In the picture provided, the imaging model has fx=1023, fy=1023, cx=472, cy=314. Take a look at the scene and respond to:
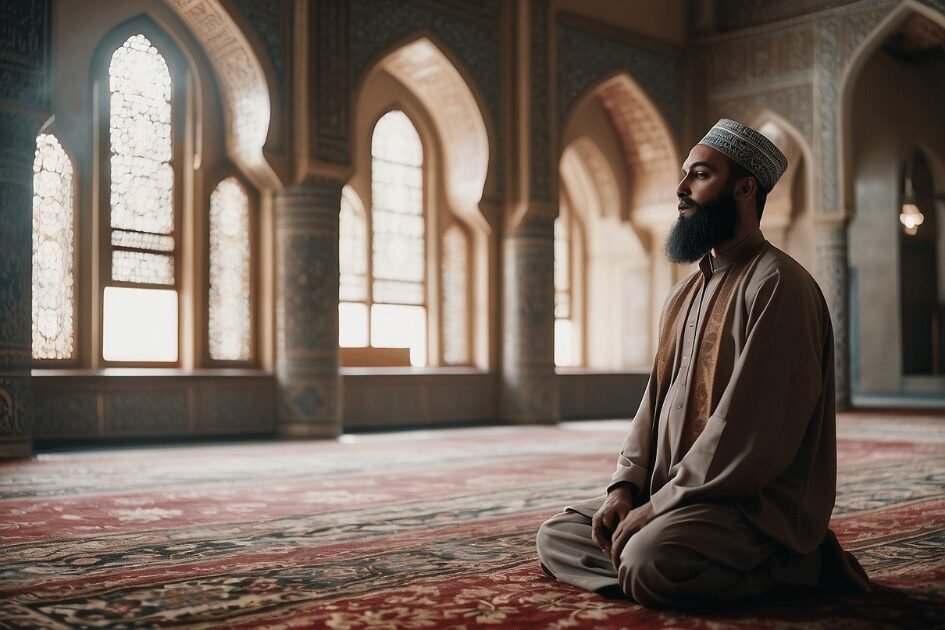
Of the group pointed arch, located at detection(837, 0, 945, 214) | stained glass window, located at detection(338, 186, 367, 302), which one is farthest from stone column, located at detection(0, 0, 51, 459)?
pointed arch, located at detection(837, 0, 945, 214)

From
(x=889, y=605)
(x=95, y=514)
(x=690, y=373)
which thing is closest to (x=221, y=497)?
(x=95, y=514)

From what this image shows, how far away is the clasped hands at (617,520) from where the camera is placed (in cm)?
267

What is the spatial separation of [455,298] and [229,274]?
2.89m

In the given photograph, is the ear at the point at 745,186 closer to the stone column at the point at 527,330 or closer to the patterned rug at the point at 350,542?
the patterned rug at the point at 350,542

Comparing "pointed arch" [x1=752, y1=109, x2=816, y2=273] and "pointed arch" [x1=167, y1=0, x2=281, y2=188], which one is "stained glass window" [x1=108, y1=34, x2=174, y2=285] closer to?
"pointed arch" [x1=167, y1=0, x2=281, y2=188]

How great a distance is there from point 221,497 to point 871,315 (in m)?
14.0

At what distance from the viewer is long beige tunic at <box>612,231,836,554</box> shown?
259 centimetres

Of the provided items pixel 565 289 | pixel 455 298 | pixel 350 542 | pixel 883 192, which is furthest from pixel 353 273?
pixel 883 192

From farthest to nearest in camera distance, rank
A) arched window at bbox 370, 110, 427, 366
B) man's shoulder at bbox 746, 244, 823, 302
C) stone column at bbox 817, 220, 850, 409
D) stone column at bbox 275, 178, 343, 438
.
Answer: stone column at bbox 817, 220, 850, 409
arched window at bbox 370, 110, 427, 366
stone column at bbox 275, 178, 343, 438
man's shoulder at bbox 746, 244, 823, 302

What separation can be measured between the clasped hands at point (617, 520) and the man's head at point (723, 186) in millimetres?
718

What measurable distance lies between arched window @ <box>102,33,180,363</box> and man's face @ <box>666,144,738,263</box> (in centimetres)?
678

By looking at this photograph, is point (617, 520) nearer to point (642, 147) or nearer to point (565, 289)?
point (565, 289)

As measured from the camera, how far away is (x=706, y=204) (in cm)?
285

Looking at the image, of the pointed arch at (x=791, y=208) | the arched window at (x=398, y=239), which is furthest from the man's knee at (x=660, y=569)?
the pointed arch at (x=791, y=208)
